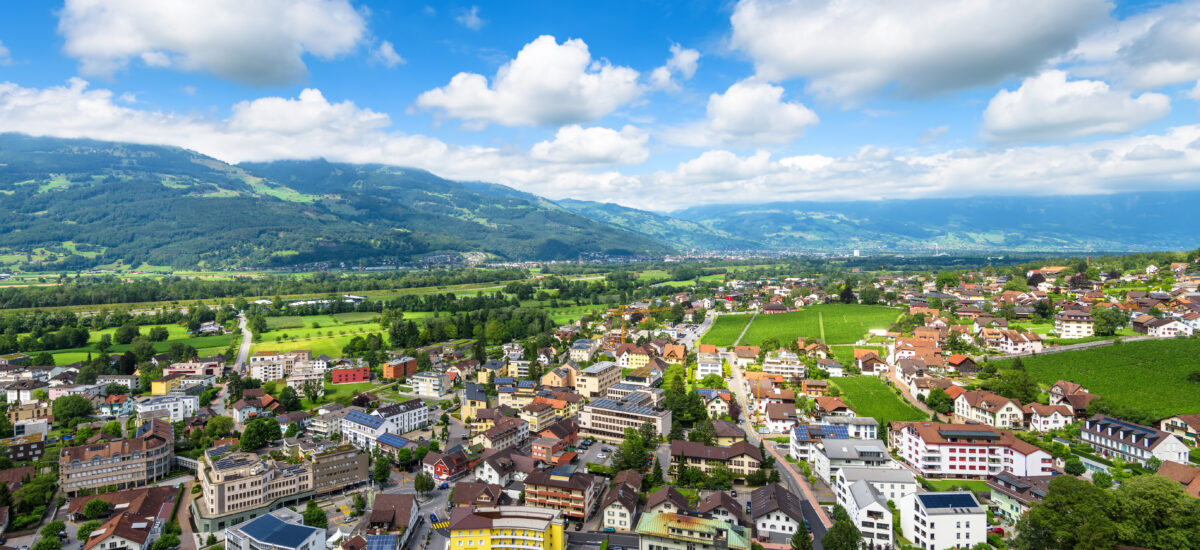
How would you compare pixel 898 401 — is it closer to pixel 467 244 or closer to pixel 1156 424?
pixel 1156 424

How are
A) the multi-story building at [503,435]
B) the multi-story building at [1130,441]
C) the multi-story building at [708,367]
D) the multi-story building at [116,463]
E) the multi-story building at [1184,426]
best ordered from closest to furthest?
the multi-story building at [1130,441], the multi-story building at [1184,426], the multi-story building at [116,463], the multi-story building at [503,435], the multi-story building at [708,367]

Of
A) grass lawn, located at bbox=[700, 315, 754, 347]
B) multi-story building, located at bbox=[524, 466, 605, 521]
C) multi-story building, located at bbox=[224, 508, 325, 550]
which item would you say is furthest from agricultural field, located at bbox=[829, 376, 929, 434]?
multi-story building, located at bbox=[224, 508, 325, 550]

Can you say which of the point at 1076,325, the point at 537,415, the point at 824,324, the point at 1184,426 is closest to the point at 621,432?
the point at 537,415

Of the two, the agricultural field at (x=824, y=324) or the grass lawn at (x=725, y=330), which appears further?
the grass lawn at (x=725, y=330)

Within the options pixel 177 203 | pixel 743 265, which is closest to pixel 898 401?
pixel 743 265

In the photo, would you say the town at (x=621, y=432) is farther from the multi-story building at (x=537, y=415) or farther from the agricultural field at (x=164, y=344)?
the agricultural field at (x=164, y=344)

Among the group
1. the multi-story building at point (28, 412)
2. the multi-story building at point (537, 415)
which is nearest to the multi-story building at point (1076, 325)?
the multi-story building at point (537, 415)

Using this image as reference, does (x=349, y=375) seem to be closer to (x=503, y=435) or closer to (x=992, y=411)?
(x=503, y=435)

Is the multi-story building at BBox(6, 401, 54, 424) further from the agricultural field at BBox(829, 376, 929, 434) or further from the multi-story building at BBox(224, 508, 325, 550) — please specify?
the agricultural field at BBox(829, 376, 929, 434)
